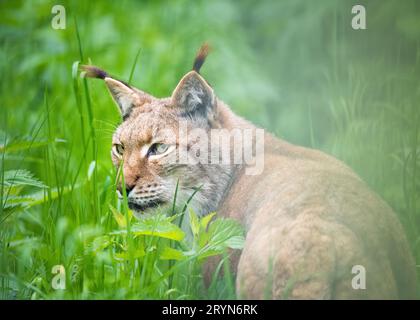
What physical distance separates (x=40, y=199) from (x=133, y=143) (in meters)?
0.64

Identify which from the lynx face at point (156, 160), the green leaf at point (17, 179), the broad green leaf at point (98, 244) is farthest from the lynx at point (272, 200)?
the green leaf at point (17, 179)

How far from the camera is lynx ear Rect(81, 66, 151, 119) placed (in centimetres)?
453

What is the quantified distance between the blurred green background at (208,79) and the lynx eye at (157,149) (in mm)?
336

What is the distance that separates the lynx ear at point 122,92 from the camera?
14.9 ft

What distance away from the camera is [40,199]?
446cm

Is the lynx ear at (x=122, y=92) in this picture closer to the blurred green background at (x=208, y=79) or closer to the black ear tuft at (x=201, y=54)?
the blurred green background at (x=208, y=79)

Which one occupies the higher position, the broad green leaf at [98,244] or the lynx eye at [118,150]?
the lynx eye at [118,150]

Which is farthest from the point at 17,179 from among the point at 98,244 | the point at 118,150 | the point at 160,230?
the point at 160,230

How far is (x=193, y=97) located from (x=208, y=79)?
2.40 meters

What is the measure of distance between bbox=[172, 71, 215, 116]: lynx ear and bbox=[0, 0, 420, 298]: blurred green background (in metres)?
0.51

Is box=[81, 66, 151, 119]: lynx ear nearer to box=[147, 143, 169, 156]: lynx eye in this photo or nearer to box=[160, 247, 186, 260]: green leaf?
box=[147, 143, 169, 156]: lynx eye

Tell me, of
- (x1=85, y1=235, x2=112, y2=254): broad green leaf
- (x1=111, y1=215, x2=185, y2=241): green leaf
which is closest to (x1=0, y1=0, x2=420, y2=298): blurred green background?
(x1=85, y1=235, x2=112, y2=254): broad green leaf

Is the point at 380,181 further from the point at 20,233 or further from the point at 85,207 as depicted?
the point at 20,233
